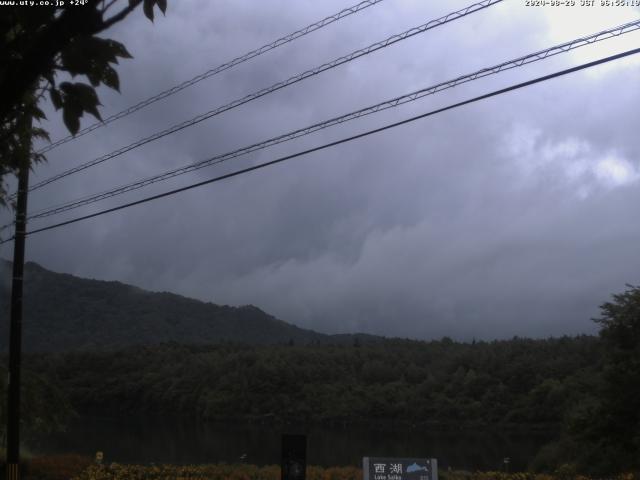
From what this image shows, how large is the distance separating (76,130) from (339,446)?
44.8m

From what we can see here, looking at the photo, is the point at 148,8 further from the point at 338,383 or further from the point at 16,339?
the point at 338,383

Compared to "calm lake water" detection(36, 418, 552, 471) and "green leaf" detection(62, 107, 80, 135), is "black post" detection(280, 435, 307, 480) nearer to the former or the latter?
"green leaf" detection(62, 107, 80, 135)

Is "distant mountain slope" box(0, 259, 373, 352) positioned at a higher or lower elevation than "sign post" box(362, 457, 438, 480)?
higher

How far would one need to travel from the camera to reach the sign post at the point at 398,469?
12.2m

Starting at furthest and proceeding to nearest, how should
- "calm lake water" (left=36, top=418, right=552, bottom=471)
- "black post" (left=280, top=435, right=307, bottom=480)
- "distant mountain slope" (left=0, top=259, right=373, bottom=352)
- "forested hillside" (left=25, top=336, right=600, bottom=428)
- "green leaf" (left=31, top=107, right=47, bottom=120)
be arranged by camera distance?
"distant mountain slope" (left=0, top=259, right=373, bottom=352), "forested hillside" (left=25, top=336, right=600, bottom=428), "calm lake water" (left=36, top=418, right=552, bottom=471), "black post" (left=280, top=435, right=307, bottom=480), "green leaf" (left=31, top=107, right=47, bottom=120)

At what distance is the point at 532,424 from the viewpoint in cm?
6000

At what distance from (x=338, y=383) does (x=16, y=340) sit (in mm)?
66370

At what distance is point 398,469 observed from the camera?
12.3 metres

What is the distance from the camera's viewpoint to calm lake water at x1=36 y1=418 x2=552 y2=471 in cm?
3491

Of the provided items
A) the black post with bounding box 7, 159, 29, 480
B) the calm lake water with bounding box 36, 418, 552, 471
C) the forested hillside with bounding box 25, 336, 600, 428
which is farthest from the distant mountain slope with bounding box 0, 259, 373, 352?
the black post with bounding box 7, 159, 29, 480

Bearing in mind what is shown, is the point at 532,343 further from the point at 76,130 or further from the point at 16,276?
the point at 76,130

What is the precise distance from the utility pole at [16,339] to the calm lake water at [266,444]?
12.5 m

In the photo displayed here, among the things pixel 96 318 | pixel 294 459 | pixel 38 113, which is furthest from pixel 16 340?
pixel 96 318

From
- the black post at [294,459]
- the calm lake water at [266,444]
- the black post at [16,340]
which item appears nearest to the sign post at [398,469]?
the black post at [294,459]
